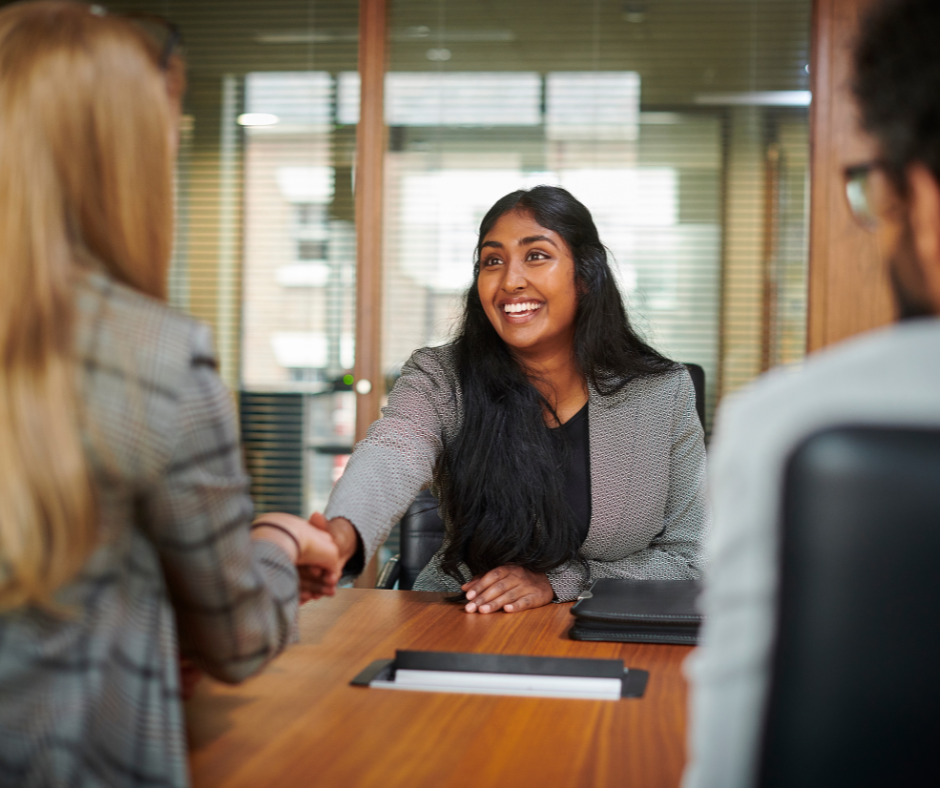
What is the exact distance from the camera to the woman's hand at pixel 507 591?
5.23ft

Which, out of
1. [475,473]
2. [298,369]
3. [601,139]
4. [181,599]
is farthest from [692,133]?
[181,599]

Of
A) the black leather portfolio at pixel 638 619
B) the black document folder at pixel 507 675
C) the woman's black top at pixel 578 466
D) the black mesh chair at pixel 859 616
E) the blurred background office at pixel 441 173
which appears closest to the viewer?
the black mesh chair at pixel 859 616

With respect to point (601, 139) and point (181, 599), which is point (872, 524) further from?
point (601, 139)

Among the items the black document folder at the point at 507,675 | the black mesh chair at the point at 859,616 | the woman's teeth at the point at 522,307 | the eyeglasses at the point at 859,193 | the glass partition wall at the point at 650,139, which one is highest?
the glass partition wall at the point at 650,139

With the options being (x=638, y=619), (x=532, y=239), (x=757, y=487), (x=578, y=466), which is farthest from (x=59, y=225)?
(x=532, y=239)

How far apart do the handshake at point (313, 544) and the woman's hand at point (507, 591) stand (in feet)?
0.73

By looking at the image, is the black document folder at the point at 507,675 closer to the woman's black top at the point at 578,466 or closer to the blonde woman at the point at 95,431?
the blonde woman at the point at 95,431

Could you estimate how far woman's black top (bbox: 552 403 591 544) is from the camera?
200cm

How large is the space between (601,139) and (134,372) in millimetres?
3090

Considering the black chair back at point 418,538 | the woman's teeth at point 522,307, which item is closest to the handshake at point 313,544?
the black chair back at point 418,538

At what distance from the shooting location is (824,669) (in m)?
0.53

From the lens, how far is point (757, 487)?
0.55 meters

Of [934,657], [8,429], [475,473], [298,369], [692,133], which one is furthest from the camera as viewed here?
[298,369]

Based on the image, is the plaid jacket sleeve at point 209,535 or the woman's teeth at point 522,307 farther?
the woman's teeth at point 522,307
